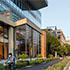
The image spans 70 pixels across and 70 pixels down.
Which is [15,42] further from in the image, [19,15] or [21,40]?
[19,15]

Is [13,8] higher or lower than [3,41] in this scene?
higher

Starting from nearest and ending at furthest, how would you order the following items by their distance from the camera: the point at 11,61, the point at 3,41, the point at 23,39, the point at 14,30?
the point at 11,61
the point at 3,41
the point at 14,30
the point at 23,39

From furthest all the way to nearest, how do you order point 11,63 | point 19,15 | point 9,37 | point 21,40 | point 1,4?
point 19,15, point 21,40, point 9,37, point 1,4, point 11,63

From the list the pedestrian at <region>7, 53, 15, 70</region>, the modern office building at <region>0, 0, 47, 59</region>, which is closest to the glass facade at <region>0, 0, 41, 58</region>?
the modern office building at <region>0, 0, 47, 59</region>

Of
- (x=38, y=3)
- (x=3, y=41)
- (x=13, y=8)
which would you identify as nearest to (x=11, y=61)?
(x=3, y=41)

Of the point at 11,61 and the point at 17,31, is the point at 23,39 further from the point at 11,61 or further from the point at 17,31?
the point at 11,61

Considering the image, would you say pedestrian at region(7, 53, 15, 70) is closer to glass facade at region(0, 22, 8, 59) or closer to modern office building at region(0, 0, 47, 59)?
modern office building at region(0, 0, 47, 59)

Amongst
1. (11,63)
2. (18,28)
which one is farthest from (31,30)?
(11,63)

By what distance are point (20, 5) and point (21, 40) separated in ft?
33.4

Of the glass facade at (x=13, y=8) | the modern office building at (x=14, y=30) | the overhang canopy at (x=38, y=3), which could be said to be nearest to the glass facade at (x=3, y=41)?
the modern office building at (x=14, y=30)

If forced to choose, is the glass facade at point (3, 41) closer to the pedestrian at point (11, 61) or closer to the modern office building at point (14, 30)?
the modern office building at point (14, 30)

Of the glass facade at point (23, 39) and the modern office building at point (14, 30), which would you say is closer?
the modern office building at point (14, 30)

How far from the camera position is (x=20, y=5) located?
2351 inches

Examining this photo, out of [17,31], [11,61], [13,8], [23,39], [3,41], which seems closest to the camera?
[11,61]
